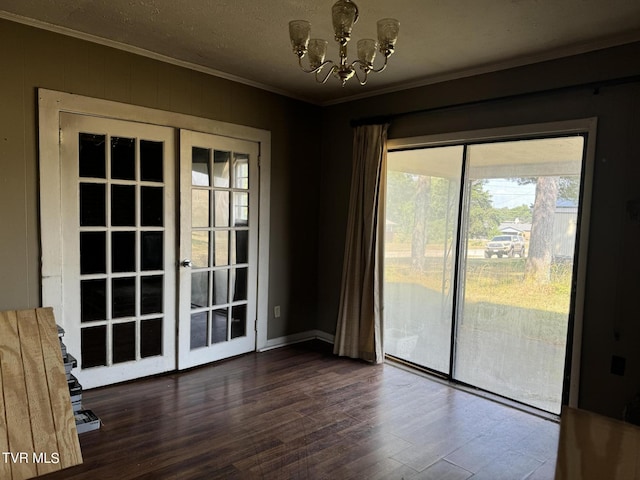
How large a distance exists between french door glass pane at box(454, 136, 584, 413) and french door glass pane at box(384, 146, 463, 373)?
153mm

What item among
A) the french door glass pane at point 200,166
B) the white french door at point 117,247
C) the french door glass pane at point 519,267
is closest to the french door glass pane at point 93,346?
the white french door at point 117,247

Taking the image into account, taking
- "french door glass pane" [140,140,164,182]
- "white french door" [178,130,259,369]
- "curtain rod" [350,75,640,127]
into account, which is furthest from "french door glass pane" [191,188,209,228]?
"curtain rod" [350,75,640,127]

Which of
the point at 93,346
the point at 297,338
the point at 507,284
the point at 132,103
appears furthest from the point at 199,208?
the point at 507,284

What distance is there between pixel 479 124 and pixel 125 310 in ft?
10.2

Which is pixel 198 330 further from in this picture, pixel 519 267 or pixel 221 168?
pixel 519 267

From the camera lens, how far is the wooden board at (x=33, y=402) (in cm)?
120

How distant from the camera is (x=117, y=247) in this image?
3.33 m

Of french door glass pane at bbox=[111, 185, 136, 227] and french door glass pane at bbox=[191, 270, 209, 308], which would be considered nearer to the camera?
french door glass pane at bbox=[111, 185, 136, 227]

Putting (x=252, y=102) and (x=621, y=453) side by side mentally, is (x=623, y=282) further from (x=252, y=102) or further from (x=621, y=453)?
(x=252, y=102)

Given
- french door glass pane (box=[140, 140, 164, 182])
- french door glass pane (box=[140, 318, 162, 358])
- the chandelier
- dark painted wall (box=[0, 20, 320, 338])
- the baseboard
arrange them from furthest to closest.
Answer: the baseboard < french door glass pane (box=[140, 318, 162, 358]) < french door glass pane (box=[140, 140, 164, 182]) < dark painted wall (box=[0, 20, 320, 338]) < the chandelier

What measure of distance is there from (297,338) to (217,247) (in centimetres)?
140

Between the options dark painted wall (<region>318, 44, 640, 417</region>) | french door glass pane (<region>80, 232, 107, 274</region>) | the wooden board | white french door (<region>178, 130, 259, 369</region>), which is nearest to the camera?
the wooden board

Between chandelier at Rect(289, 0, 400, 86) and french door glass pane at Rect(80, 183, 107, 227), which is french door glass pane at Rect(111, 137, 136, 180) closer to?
french door glass pane at Rect(80, 183, 107, 227)

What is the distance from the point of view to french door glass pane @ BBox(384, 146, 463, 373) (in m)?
3.72
